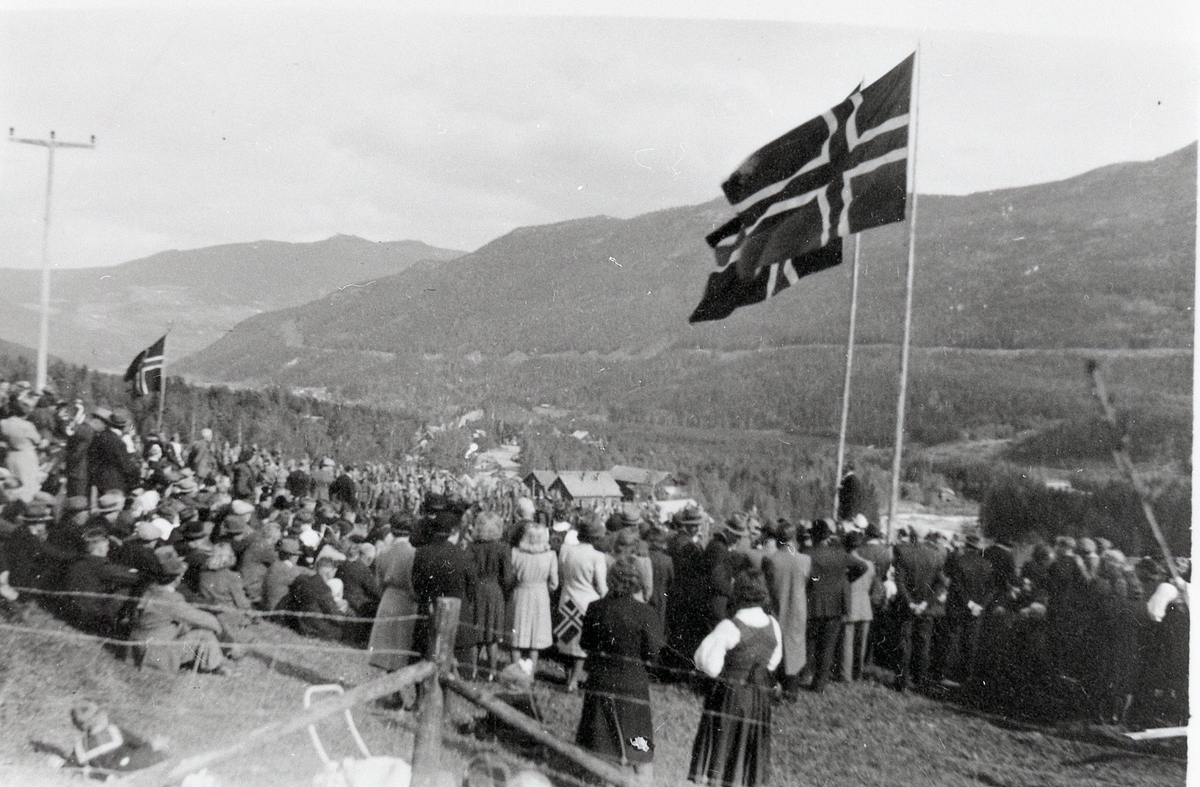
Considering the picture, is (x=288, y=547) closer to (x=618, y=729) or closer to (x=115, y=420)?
(x=115, y=420)

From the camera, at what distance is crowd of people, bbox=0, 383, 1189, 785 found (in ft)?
17.8

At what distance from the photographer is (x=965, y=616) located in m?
6.39

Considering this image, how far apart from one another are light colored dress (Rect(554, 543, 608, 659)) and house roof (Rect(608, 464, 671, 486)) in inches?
65.1

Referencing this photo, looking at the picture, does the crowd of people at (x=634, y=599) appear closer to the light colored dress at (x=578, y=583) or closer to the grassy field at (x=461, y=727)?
the light colored dress at (x=578, y=583)

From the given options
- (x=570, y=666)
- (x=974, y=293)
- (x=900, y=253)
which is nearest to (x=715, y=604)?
(x=570, y=666)

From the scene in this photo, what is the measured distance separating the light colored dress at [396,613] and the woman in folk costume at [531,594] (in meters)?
0.72

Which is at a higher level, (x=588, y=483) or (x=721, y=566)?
(x=588, y=483)

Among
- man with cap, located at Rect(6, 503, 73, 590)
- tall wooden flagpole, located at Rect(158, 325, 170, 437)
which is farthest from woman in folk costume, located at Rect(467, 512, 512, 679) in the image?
tall wooden flagpole, located at Rect(158, 325, 170, 437)

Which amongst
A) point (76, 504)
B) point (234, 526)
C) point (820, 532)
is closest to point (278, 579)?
point (234, 526)

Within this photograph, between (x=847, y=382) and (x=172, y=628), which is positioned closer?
(x=172, y=628)

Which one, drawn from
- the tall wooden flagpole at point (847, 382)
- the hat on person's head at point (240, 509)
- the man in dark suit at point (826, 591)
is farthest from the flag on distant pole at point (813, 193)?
the hat on person's head at point (240, 509)

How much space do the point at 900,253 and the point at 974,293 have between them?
2143mm

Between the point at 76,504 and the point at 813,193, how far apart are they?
20.0ft

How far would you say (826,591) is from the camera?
6262 millimetres
